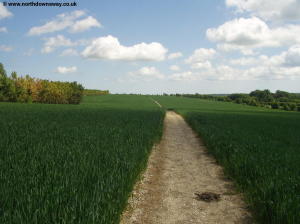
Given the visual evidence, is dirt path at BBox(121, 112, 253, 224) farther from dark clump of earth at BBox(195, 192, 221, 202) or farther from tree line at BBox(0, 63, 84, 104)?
tree line at BBox(0, 63, 84, 104)

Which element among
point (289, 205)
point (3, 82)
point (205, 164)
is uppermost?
point (3, 82)

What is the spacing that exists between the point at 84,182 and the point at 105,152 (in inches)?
121

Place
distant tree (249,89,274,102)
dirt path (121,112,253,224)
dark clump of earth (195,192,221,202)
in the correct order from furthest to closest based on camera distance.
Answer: distant tree (249,89,274,102)
dark clump of earth (195,192,221,202)
dirt path (121,112,253,224)

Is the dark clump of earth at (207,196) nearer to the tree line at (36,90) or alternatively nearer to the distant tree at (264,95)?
the tree line at (36,90)

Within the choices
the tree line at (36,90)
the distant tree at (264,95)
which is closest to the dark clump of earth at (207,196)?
the tree line at (36,90)

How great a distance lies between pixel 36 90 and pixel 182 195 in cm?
6358

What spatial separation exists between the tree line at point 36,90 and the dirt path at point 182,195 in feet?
184

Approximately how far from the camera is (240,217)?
18.3 feet

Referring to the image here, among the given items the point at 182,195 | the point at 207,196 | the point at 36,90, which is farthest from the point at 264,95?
the point at 182,195

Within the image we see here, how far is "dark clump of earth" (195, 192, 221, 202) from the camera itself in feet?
21.6

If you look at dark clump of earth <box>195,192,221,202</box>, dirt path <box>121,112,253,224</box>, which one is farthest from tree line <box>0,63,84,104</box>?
dark clump of earth <box>195,192,221,202</box>

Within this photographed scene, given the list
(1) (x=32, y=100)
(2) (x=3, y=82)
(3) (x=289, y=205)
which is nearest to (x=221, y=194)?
(3) (x=289, y=205)

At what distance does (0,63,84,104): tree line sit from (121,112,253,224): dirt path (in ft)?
184

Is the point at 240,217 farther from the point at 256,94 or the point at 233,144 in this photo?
the point at 256,94
